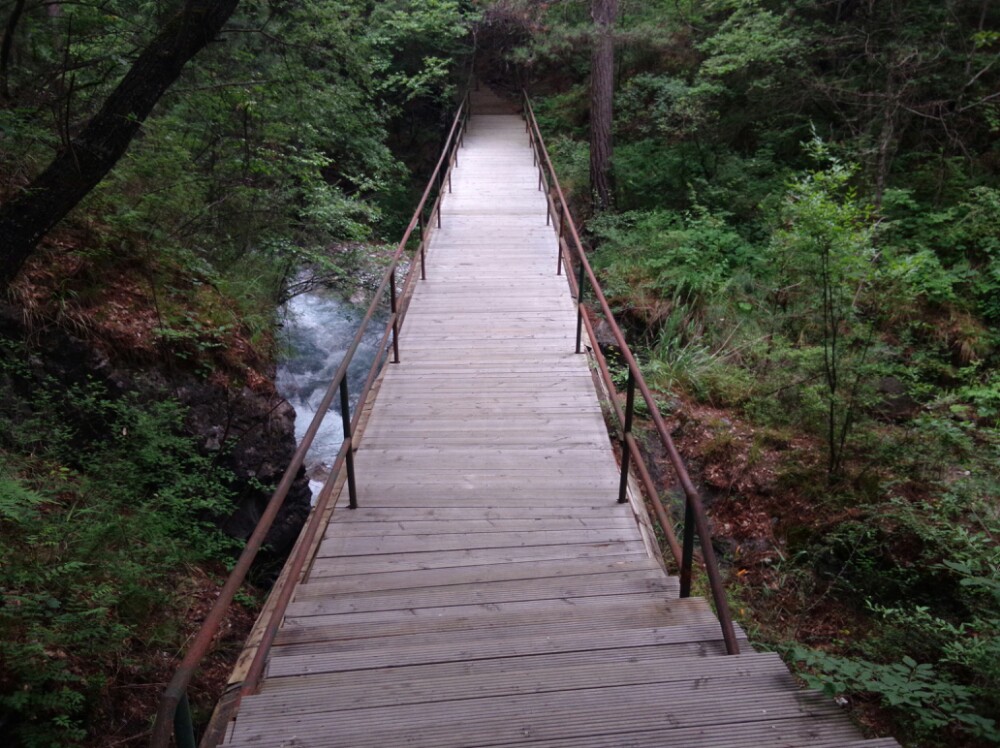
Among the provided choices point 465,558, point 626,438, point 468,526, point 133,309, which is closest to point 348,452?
point 468,526

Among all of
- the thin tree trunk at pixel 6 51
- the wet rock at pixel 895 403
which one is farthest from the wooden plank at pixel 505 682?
the thin tree trunk at pixel 6 51

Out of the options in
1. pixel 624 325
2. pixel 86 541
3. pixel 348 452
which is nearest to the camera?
pixel 86 541

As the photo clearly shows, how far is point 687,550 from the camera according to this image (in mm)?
3066

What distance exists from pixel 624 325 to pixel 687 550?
6.68 meters

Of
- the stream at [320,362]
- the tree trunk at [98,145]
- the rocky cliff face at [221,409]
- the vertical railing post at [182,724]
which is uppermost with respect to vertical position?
the tree trunk at [98,145]

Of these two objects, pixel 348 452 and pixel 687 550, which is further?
pixel 348 452

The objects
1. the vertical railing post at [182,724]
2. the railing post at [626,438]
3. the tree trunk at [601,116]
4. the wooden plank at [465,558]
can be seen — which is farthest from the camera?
the tree trunk at [601,116]

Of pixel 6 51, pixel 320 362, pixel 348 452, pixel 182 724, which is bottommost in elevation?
pixel 320 362

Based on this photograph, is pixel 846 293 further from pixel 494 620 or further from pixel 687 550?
pixel 494 620

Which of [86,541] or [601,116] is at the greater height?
[601,116]

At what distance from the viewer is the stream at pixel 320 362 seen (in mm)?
10070

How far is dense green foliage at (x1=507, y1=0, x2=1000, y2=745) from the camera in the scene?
14.8ft

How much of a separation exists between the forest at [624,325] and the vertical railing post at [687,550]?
0.74 meters

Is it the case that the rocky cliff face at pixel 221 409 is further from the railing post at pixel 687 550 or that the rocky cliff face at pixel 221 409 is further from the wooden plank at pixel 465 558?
the railing post at pixel 687 550
